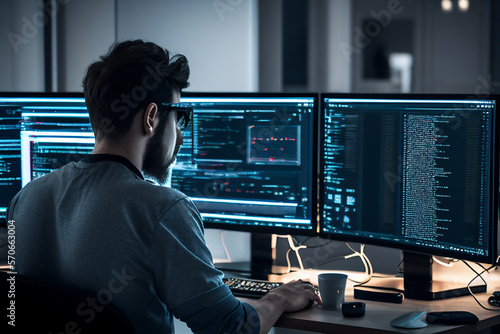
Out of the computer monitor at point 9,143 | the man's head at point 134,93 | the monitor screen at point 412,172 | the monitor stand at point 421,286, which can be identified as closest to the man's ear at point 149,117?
the man's head at point 134,93

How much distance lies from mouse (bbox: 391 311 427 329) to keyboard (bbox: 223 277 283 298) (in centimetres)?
36

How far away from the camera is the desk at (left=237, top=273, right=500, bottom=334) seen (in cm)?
129

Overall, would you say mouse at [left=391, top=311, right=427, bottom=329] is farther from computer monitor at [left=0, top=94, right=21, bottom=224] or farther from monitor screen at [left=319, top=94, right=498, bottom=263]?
computer monitor at [left=0, top=94, right=21, bottom=224]

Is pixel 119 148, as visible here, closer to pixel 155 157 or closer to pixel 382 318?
pixel 155 157

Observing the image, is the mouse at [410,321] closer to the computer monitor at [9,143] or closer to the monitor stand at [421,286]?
the monitor stand at [421,286]

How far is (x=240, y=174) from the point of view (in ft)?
5.86

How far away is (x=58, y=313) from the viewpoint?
907 millimetres

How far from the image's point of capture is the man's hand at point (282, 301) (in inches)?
51.0

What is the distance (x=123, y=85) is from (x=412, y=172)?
30.4 inches

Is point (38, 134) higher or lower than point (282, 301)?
higher

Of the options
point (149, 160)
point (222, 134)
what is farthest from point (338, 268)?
point (149, 160)

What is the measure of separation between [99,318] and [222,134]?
38.9 inches

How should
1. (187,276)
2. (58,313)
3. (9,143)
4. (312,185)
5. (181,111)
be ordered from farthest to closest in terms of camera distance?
(9,143), (312,185), (181,111), (187,276), (58,313)

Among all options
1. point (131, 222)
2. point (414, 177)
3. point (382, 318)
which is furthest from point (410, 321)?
point (131, 222)
